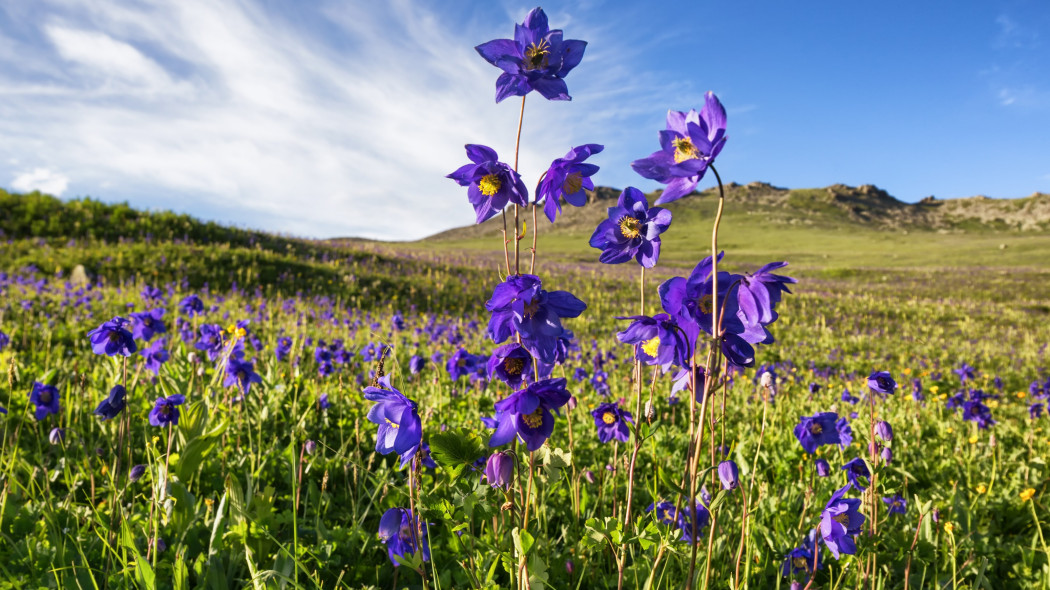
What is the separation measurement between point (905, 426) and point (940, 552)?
215 cm

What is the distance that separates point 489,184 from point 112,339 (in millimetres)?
2060

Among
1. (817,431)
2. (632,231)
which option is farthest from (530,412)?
(817,431)

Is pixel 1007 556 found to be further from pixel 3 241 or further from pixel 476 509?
pixel 3 241

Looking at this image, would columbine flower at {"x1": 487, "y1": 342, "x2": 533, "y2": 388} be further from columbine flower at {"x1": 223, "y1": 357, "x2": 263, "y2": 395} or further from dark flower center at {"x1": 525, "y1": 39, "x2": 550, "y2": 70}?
columbine flower at {"x1": 223, "y1": 357, "x2": 263, "y2": 395}

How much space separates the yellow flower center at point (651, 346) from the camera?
1.43 metres

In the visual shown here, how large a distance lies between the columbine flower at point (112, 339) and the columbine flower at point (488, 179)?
6.23 feet

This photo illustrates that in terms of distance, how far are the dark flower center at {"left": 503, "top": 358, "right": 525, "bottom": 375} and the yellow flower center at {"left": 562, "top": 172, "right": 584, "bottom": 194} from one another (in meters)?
0.48

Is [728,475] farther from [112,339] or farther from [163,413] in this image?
[112,339]

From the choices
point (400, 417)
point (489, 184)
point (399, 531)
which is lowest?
point (399, 531)

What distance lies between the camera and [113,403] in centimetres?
209

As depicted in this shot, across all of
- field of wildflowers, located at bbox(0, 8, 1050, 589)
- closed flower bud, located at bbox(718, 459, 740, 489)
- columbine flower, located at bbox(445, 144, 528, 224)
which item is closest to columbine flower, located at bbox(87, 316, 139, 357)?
field of wildflowers, located at bbox(0, 8, 1050, 589)

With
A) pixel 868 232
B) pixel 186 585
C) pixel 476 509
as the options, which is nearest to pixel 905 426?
pixel 476 509

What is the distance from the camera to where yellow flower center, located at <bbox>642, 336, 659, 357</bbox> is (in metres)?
1.43

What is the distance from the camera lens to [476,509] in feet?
4.94
